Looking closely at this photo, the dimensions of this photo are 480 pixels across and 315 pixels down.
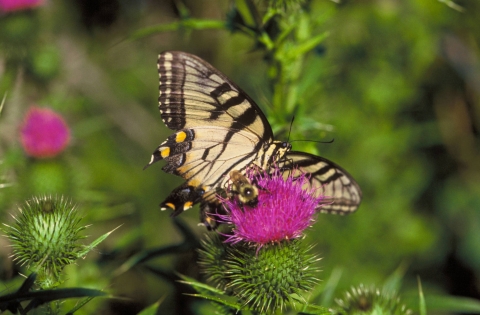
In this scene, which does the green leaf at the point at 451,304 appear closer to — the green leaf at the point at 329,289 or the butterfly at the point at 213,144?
the green leaf at the point at 329,289

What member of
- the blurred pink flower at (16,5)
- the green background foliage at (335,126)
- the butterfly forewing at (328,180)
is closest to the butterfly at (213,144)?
the butterfly forewing at (328,180)

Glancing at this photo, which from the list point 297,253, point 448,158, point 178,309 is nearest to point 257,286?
point 297,253

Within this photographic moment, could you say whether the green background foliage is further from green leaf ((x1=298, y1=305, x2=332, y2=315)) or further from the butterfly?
green leaf ((x1=298, y1=305, x2=332, y2=315))

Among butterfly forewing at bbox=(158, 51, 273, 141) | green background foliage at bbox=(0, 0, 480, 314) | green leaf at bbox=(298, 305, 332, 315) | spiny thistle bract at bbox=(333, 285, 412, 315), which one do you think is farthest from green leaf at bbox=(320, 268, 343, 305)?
green background foliage at bbox=(0, 0, 480, 314)

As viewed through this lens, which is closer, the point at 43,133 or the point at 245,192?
the point at 245,192

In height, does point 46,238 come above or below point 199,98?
below

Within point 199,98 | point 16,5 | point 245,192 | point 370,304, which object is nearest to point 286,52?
point 199,98

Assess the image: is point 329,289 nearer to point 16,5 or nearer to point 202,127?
point 202,127
